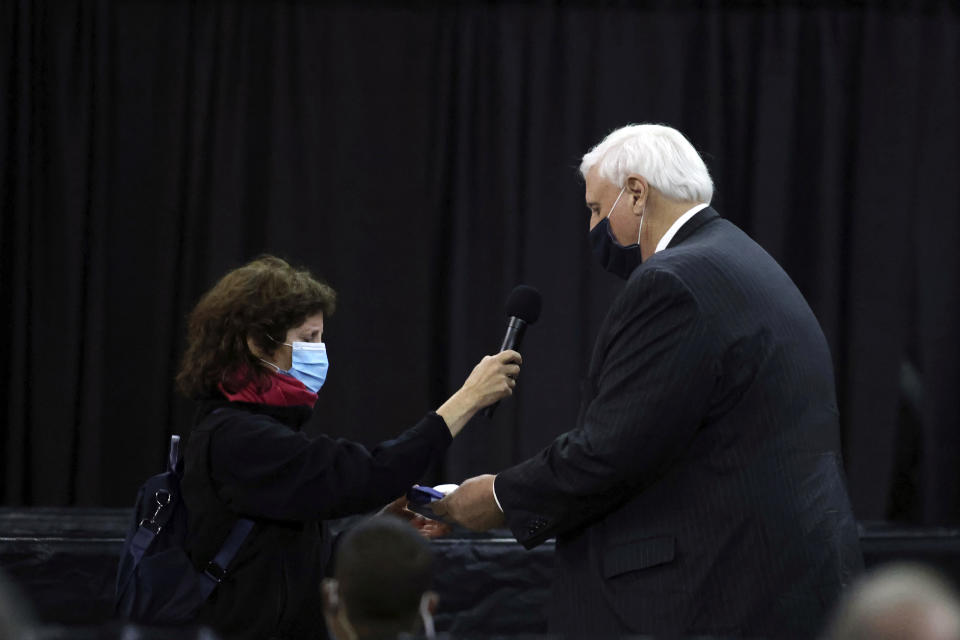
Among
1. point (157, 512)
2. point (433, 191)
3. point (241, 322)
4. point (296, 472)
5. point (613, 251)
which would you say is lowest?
point (157, 512)

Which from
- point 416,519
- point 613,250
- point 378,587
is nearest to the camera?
point 378,587

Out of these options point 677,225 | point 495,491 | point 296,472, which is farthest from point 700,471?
point 296,472

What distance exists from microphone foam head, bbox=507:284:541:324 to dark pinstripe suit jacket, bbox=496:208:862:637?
0.37m

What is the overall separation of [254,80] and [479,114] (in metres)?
0.87

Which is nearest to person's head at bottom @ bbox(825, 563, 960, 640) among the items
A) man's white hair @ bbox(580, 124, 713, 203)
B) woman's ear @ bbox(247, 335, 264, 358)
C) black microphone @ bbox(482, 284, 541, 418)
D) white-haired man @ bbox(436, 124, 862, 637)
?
white-haired man @ bbox(436, 124, 862, 637)

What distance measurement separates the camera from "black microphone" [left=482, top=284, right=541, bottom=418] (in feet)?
8.89

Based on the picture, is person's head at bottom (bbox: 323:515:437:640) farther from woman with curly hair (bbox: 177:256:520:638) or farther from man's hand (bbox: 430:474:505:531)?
man's hand (bbox: 430:474:505:531)

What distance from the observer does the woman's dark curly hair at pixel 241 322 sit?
2.54 meters

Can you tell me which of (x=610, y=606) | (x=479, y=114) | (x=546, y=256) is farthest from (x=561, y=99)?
(x=610, y=606)

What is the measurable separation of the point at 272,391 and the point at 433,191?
6.56ft

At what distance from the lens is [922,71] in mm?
4496

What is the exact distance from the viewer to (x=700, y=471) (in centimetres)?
225

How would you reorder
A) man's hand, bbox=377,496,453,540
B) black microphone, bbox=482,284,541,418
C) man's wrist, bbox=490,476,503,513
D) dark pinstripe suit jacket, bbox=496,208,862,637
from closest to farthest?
dark pinstripe suit jacket, bbox=496,208,862,637
man's wrist, bbox=490,476,503,513
black microphone, bbox=482,284,541,418
man's hand, bbox=377,496,453,540

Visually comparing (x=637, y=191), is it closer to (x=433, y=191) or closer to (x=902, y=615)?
(x=902, y=615)
